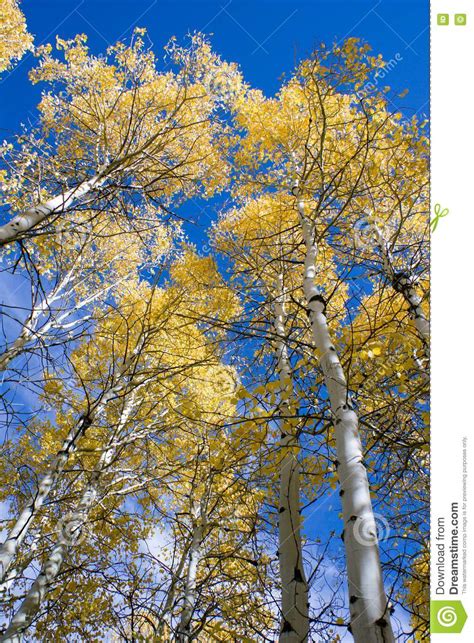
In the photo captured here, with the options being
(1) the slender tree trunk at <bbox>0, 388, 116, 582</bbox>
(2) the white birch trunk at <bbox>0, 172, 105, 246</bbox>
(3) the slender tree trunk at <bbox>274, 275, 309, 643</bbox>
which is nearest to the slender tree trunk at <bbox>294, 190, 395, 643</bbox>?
(3) the slender tree trunk at <bbox>274, 275, 309, 643</bbox>

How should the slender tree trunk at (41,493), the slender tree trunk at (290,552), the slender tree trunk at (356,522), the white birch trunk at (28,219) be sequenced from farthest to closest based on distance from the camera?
the slender tree trunk at (41,493)
the slender tree trunk at (290,552)
the white birch trunk at (28,219)
the slender tree trunk at (356,522)

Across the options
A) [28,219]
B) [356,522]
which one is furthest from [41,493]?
[356,522]

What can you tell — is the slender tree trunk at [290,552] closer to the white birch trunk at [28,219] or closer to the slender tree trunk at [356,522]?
the slender tree trunk at [356,522]

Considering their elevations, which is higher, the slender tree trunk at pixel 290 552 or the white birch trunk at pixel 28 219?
the white birch trunk at pixel 28 219

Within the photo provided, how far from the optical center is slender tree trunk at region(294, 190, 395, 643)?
63.6 inches

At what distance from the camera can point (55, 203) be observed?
2803 millimetres

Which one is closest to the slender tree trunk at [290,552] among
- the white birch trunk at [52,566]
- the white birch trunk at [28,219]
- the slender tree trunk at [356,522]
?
the slender tree trunk at [356,522]

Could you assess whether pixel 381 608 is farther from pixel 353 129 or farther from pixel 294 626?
pixel 353 129

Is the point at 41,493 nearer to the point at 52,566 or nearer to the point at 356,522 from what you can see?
the point at 52,566

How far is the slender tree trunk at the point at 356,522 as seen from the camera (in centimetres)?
162

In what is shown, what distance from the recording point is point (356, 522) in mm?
1914
